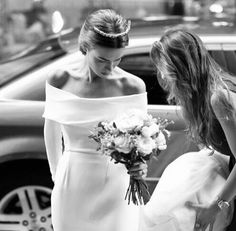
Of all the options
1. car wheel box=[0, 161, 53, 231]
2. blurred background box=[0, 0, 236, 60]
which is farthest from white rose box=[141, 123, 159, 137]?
blurred background box=[0, 0, 236, 60]

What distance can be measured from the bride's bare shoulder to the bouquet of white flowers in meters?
0.42

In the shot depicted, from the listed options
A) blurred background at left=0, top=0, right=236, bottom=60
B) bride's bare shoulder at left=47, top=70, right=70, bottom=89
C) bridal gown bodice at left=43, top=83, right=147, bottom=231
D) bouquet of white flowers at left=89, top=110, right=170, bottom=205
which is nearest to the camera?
bouquet of white flowers at left=89, top=110, right=170, bottom=205

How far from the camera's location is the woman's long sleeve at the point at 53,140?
413cm

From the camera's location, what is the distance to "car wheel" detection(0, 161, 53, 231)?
205 inches

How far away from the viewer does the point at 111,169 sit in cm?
397

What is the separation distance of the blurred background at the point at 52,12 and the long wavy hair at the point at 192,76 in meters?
11.5

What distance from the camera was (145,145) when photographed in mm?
3699

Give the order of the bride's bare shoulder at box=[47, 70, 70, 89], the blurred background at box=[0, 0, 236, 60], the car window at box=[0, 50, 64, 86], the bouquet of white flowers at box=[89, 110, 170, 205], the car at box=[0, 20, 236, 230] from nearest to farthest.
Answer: the bouquet of white flowers at box=[89, 110, 170, 205], the bride's bare shoulder at box=[47, 70, 70, 89], the car at box=[0, 20, 236, 230], the car window at box=[0, 50, 64, 86], the blurred background at box=[0, 0, 236, 60]

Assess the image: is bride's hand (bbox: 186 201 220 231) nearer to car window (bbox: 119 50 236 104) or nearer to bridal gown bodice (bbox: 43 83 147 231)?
bridal gown bodice (bbox: 43 83 147 231)

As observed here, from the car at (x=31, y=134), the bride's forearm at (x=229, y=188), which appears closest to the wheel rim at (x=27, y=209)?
the car at (x=31, y=134)

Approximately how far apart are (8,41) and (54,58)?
11.3 metres

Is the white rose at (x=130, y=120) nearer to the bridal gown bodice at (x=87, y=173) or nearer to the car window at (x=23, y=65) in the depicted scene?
the bridal gown bodice at (x=87, y=173)

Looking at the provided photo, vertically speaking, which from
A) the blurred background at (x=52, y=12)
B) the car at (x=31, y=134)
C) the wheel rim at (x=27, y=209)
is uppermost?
the car at (x=31, y=134)

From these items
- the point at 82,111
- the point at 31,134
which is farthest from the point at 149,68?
the point at 82,111
